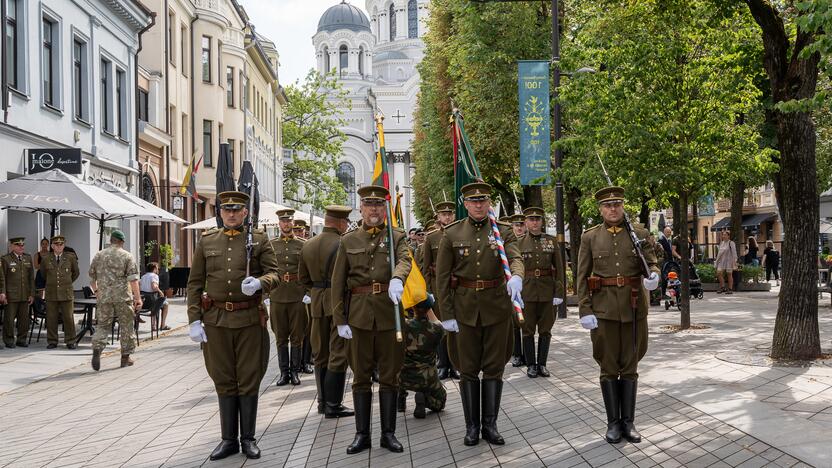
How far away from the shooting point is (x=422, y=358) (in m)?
8.16

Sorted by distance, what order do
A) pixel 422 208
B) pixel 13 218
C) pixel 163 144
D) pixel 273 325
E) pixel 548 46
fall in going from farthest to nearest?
pixel 422 208, pixel 163 144, pixel 548 46, pixel 13 218, pixel 273 325

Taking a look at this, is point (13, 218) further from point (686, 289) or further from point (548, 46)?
point (548, 46)

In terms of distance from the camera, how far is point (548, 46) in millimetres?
26234

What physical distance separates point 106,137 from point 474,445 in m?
18.6

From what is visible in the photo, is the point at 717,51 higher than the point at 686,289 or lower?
higher

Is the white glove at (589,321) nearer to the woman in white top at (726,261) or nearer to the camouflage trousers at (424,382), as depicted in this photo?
the camouflage trousers at (424,382)

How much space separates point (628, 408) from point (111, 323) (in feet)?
27.0

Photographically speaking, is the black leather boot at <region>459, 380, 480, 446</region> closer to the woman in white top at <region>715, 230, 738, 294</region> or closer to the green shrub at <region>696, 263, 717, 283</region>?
the woman in white top at <region>715, 230, 738, 294</region>

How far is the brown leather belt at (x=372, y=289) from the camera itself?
7.04m

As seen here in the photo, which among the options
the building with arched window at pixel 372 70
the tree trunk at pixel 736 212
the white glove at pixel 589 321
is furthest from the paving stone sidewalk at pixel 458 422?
the building with arched window at pixel 372 70

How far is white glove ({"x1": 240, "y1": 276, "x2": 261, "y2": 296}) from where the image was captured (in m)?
6.77

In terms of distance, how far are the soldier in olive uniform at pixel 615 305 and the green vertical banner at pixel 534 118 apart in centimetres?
1168

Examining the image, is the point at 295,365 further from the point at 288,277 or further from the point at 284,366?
the point at 288,277

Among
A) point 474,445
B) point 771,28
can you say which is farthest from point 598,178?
point 474,445
